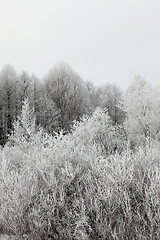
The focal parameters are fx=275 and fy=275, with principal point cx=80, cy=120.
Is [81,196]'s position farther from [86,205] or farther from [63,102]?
[63,102]

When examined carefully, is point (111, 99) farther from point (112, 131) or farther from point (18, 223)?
point (18, 223)

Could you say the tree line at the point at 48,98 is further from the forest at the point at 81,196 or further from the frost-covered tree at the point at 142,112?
the forest at the point at 81,196

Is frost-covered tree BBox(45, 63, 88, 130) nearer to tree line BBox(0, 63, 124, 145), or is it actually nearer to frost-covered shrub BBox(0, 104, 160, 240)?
tree line BBox(0, 63, 124, 145)

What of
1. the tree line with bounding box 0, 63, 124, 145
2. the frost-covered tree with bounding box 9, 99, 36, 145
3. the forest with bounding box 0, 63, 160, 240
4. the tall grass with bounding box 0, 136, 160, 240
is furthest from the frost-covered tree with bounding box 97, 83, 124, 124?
the tall grass with bounding box 0, 136, 160, 240

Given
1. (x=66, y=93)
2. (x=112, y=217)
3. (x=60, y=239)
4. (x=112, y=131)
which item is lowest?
(x=60, y=239)

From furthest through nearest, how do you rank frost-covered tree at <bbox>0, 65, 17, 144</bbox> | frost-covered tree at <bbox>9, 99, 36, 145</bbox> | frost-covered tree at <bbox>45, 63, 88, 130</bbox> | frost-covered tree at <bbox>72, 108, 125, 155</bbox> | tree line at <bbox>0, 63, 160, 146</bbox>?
frost-covered tree at <bbox>45, 63, 88, 130</bbox> → frost-covered tree at <bbox>0, 65, 17, 144</bbox> → tree line at <bbox>0, 63, 160, 146</bbox> → frost-covered tree at <bbox>72, 108, 125, 155</bbox> → frost-covered tree at <bbox>9, 99, 36, 145</bbox>

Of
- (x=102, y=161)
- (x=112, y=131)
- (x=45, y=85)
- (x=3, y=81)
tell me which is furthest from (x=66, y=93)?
(x=102, y=161)

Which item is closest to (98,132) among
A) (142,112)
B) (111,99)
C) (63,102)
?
(142,112)

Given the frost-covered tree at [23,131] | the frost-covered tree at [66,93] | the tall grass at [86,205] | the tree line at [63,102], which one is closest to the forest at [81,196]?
the tall grass at [86,205]

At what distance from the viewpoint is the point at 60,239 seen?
22.0ft

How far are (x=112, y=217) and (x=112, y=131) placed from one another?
19.3m

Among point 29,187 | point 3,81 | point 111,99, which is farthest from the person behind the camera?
point 111,99

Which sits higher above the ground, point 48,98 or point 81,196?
point 48,98

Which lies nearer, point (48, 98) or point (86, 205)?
point (86, 205)
